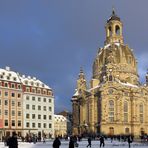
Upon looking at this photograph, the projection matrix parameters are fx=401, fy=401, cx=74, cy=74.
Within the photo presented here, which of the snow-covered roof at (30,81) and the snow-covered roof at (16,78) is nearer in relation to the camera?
the snow-covered roof at (16,78)

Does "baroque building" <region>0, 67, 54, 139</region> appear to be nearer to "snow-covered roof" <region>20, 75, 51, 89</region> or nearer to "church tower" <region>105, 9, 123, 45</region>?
"snow-covered roof" <region>20, 75, 51, 89</region>

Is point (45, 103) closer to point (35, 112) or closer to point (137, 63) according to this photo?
point (35, 112)

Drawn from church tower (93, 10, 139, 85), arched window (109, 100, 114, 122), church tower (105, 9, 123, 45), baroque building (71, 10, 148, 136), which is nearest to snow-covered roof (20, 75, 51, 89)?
baroque building (71, 10, 148, 136)

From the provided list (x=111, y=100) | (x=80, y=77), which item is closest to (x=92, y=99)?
(x=111, y=100)

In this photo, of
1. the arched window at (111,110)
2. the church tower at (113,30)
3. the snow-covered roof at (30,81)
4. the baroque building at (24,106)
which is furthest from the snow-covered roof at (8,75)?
the church tower at (113,30)

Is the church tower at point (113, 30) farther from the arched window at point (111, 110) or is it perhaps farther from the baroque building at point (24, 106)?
the baroque building at point (24, 106)

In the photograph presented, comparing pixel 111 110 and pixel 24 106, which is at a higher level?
pixel 24 106

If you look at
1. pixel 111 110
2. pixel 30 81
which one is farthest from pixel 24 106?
pixel 111 110

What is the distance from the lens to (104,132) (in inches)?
5231

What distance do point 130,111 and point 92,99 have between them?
14.1 meters

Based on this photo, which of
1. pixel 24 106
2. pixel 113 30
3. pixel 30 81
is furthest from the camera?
pixel 113 30

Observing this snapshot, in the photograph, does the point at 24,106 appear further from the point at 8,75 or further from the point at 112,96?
the point at 112,96

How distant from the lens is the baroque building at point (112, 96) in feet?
445

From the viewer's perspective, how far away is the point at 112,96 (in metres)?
136
